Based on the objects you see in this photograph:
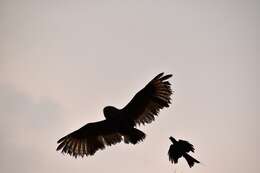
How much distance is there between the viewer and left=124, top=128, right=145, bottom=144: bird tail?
13617 mm

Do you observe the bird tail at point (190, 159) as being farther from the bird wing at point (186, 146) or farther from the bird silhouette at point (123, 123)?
the bird silhouette at point (123, 123)

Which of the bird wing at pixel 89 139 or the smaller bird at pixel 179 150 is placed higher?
the bird wing at pixel 89 139

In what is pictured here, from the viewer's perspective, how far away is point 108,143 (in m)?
15.1

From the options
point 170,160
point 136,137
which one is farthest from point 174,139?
point 136,137

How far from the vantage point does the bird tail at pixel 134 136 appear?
13.6 meters

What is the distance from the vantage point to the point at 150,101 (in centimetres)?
1439

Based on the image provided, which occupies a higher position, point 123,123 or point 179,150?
point 123,123

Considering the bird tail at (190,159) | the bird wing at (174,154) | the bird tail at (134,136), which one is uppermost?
the bird tail at (134,136)

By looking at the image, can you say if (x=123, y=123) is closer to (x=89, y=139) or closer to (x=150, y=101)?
(x=150, y=101)

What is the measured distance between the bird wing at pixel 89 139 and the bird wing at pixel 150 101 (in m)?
0.91

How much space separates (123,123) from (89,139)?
61.7 inches

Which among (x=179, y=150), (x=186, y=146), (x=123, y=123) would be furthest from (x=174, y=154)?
(x=123, y=123)

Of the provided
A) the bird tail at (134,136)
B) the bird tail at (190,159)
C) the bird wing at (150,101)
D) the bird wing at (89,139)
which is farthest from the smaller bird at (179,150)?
the bird wing at (89,139)

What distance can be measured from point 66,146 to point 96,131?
3.57 ft
